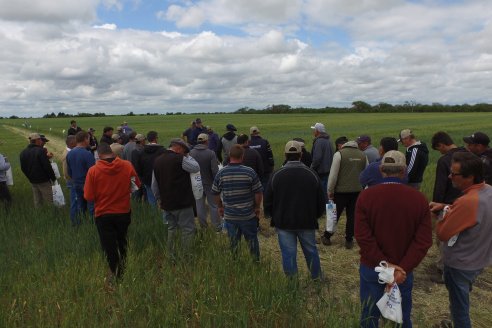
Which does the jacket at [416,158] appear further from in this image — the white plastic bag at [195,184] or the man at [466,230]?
the white plastic bag at [195,184]

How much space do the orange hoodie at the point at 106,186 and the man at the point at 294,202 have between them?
202 cm

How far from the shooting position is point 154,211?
285 inches

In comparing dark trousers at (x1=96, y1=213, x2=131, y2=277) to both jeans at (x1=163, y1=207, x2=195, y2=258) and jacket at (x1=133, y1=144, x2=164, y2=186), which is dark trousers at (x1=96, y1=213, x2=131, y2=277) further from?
jacket at (x1=133, y1=144, x2=164, y2=186)

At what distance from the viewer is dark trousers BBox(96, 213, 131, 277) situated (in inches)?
203

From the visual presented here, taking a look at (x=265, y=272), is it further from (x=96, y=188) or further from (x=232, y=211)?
(x=96, y=188)

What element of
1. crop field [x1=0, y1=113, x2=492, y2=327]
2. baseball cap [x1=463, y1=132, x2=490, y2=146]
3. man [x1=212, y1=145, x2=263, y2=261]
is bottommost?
crop field [x1=0, y1=113, x2=492, y2=327]

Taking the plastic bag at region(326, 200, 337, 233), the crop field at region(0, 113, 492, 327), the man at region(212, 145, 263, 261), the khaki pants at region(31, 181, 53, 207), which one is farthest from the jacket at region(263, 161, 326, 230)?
the khaki pants at region(31, 181, 53, 207)

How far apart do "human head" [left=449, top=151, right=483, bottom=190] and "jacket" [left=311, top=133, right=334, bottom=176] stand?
4403mm

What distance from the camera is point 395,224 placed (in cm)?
321

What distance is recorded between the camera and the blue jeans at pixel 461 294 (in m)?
3.57

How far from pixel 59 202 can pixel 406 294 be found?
689 cm

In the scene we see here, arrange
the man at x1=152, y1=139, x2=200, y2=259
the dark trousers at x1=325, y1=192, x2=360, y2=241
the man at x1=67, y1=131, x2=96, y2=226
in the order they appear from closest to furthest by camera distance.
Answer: the man at x1=152, y1=139, x2=200, y2=259 → the dark trousers at x1=325, y1=192, x2=360, y2=241 → the man at x1=67, y1=131, x2=96, y2=226

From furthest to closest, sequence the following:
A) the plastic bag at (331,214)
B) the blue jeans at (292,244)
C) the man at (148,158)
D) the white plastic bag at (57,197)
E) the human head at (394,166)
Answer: the white plastic bag at (57,197), the man at (148,158), the plastic bag at (331,214), the blue jeans at (292,244), the human head at (394,166)

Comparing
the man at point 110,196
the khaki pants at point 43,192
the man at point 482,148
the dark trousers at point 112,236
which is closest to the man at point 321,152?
the man at point 482,148
